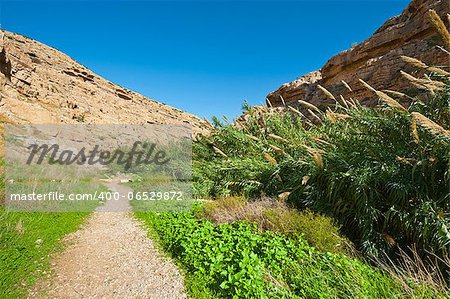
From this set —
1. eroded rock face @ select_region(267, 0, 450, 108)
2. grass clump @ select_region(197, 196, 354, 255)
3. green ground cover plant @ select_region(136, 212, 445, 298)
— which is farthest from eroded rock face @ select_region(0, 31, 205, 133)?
green ground cover plant @ select_region(136, 212, 445, 298)

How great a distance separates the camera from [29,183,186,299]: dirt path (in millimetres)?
3604

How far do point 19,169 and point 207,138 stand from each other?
6886 mm

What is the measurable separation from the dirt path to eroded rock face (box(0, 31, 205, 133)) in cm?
734

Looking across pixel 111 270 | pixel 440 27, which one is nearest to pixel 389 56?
pixel 440 27

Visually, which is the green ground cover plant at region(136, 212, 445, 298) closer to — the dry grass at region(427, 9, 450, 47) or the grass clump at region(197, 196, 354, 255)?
the grass clump at region(197, 196, 354, 255)

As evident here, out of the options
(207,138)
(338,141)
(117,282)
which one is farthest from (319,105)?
(117,282)

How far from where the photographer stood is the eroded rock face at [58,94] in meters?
19.6

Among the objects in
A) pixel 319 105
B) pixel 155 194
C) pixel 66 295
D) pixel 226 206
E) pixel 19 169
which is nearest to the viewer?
pixel 66 295

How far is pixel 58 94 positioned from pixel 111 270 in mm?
28166

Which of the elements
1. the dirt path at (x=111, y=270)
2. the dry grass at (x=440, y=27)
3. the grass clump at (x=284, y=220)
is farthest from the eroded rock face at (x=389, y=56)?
the dirt path at (x=111, y=270)

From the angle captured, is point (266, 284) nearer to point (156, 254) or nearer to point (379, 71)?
point (156, 254)

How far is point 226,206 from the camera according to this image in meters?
6.48

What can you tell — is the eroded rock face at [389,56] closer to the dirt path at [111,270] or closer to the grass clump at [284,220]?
the grass clump at [284,220]

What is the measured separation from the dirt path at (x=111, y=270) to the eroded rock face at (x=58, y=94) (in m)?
7.34
